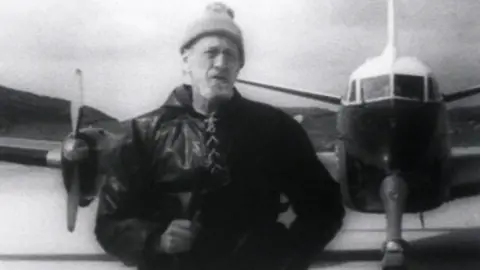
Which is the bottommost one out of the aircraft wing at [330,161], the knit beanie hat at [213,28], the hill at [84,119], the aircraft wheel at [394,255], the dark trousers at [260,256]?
the aircraft wheel at [394,255]

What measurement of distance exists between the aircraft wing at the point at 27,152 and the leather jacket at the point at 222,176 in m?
0.36

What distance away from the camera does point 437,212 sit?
2.23m

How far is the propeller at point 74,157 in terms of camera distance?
6.80ft

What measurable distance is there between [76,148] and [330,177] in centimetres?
80

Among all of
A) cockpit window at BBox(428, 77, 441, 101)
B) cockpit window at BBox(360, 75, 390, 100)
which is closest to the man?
cockpit window at BBox(428, 77, 441, 101)

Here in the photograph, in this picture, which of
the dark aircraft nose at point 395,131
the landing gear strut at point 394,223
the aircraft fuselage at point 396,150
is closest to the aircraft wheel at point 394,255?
the landing gear strut at point 394,223

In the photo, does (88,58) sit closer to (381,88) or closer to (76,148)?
(76,148)

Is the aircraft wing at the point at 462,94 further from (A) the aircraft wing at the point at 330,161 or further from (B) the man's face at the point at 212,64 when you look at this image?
(B) the man's face at the point at 212,64

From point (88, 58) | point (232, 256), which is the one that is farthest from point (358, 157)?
point (88, 58)

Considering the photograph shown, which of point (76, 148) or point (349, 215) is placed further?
point (76, 148)

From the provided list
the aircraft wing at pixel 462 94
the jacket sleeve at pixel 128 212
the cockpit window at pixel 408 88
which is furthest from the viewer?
the cockpit window at pixel 408 88

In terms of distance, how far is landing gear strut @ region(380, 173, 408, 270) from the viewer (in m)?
2.11

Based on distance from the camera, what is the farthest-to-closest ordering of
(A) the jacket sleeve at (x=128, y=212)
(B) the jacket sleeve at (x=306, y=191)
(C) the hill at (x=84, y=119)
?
(C) the hill at (x=84, y=119) < (B) the jacket sleeve at (x=306, y=191) < (A) the jacket sleeve at (x=128, y=212)

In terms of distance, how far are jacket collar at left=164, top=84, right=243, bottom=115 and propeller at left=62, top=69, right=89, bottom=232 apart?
31cm
